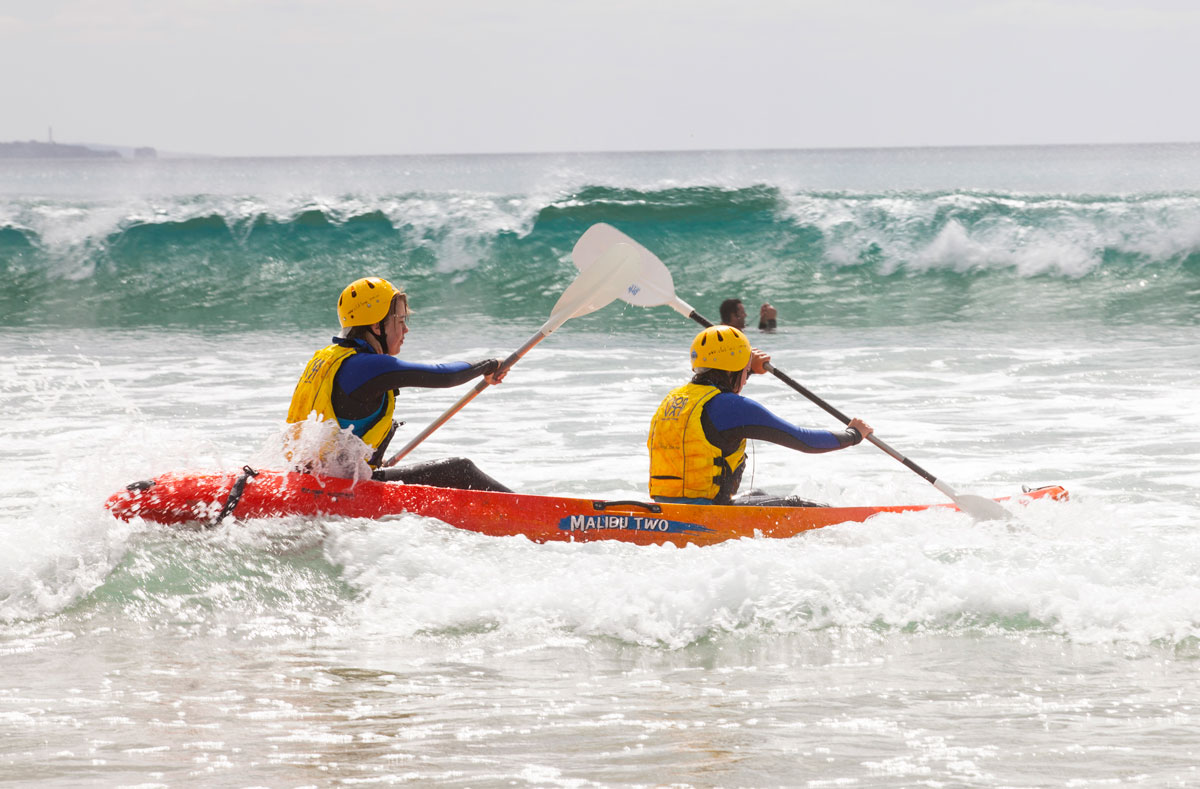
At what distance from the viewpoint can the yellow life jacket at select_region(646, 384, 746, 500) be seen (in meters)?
6.00

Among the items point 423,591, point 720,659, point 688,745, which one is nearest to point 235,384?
point 423,591

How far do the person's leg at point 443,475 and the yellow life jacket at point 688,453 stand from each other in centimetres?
83

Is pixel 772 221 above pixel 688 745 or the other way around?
above

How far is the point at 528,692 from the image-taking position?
13.9ft

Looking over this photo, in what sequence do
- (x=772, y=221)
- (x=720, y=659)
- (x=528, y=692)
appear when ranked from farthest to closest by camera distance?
1. (x=772, y=221)
2. (x=720, y=659)
3. (x=528, y=692)

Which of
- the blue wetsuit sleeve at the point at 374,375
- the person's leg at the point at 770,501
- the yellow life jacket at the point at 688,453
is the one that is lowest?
the person's leg at the point at 770,501

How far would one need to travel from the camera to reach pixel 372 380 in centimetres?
613

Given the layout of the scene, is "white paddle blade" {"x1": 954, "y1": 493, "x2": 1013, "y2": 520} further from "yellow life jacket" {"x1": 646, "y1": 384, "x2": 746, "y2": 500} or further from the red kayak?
"yellow life jacket" {"x1": 646, "y1": 384, "x2": 746, "y2": 500}

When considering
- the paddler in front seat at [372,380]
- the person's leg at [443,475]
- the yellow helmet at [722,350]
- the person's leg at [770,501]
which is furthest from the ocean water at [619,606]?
the yellow helmet at [722,350]

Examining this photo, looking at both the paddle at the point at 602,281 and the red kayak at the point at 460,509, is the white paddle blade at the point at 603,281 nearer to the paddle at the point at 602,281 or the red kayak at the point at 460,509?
the paddle at the point at 602,281

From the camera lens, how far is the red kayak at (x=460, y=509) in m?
5.93

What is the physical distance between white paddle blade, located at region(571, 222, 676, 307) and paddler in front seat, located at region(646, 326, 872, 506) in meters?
1.78

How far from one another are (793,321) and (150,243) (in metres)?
12.8

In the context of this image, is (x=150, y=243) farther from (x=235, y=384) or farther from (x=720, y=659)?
(x=720, y=659)
